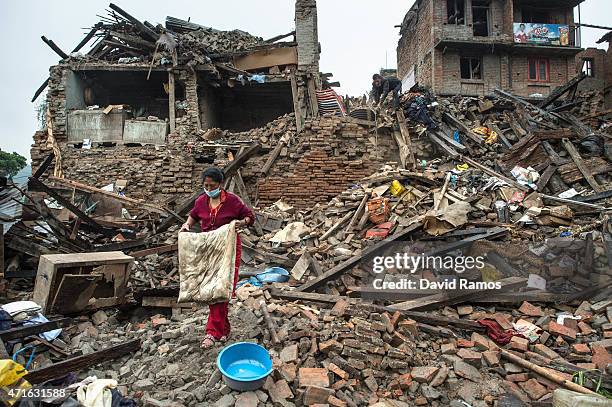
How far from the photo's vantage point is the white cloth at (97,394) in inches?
104

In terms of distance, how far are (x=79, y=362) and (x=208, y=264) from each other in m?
1.38

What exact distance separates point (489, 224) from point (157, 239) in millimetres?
5954

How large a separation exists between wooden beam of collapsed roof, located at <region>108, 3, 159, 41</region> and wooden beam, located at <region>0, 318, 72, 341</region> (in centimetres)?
973

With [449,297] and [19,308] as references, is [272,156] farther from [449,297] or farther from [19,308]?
[19,308]

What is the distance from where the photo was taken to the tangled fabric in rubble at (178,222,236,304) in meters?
3.30

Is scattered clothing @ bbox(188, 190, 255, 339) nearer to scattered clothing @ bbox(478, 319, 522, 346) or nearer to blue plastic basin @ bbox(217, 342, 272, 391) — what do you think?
blue plastic basin @ bbox(217, 342, 272, 391)

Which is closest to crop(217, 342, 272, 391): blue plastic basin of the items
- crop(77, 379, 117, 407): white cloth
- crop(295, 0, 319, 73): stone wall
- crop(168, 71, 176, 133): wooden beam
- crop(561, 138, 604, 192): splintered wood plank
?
crop(77, 379, 117, 407): white cloth

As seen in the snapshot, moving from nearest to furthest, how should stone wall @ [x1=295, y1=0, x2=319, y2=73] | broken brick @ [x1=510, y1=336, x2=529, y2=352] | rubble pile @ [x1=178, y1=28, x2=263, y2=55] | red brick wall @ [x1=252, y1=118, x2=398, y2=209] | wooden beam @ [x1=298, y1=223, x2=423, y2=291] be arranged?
broken brick @ [x1=510, y1=336, x2=529, y2=352] < wooden beam @ [x1=298, y1=223, x2=423, y2=291] < red brick wall @ [x1=252, y1=118, x2=398, y2=209] < stone wall @ [x1=295, y1=0, x2=319, y2=73] < rubble pile @ [x1=178, y1=28, x2=263, y2=55]

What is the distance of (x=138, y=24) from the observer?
1104 centimetres

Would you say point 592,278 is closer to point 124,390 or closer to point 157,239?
point 124,390

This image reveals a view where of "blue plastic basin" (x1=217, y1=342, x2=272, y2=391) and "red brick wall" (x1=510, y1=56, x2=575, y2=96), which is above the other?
"red brick wall" (x1=510, y1=56, x2=575, y2=96)

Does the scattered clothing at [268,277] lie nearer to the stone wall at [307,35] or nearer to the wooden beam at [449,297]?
the wooden beam at [449,297]

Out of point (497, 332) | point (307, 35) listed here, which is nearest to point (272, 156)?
point (307, 35)

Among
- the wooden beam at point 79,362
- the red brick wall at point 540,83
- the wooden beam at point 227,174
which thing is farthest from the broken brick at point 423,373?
the red brick wall at point 540,83
